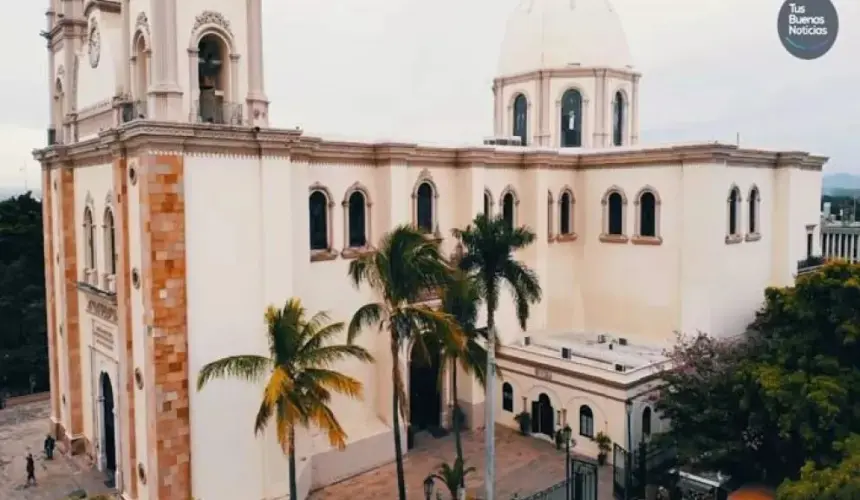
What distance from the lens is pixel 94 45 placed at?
61.6 feet

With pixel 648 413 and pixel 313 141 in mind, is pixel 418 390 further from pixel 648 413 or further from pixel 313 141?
pixel 313 141

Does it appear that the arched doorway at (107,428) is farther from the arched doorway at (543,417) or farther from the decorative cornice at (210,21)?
the arched doorway at (543,417)

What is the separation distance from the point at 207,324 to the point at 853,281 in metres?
15.2

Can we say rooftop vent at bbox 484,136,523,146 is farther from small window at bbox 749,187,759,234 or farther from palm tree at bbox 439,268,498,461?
palm tree at bbox 439,268,498,461

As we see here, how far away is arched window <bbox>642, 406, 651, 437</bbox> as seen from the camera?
19.8m

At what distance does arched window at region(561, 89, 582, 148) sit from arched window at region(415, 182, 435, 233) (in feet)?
28.2

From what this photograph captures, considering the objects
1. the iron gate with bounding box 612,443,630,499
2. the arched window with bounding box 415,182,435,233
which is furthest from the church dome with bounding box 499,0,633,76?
the iron gate with bounding box 612,443,630,499

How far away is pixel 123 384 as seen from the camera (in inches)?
656

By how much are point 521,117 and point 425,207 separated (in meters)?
9.22

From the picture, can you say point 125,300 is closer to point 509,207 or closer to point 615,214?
point 509,207

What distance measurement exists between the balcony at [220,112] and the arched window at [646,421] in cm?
1337

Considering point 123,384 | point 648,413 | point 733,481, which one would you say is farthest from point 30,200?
point 733,481

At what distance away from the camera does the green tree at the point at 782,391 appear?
625 inches

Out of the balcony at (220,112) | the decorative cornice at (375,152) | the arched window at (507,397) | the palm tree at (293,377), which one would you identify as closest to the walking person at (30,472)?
the decorative cornice at (375,152)
